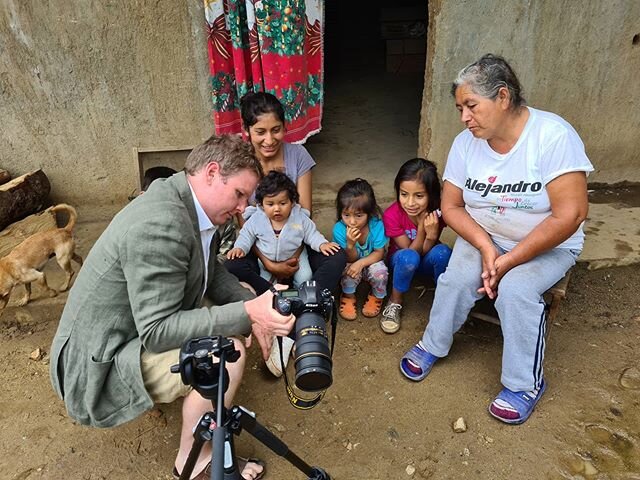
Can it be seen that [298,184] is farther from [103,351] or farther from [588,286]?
[588,286]

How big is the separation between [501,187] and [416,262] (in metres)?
0.66

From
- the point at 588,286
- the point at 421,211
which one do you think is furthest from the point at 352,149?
the point at 588,286

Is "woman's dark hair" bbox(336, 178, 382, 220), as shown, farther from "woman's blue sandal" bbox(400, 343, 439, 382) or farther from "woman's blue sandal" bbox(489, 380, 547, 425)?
"woman's blue sandal" bbox(489, 380, 547, 425)

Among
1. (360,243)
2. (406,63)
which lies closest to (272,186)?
(360,243)

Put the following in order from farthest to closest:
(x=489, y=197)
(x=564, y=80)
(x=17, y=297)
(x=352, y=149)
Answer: (x=352, y=149) < (x=564, y=80) < (x=17, y=297) < (x=489, y=197)

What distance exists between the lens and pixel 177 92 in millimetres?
3596

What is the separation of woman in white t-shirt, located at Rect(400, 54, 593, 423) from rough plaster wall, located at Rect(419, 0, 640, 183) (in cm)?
120

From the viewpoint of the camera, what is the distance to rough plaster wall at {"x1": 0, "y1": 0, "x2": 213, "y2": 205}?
3320 millimetres

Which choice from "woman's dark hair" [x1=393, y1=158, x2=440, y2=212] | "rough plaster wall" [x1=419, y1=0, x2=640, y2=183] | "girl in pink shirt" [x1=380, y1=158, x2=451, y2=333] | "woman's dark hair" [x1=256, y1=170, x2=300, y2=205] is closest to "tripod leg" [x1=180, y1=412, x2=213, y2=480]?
"woman's dark hair" [x1=256, y1=170, x2=300, y2=205]

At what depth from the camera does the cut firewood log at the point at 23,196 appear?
11.1ft

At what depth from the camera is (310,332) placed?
62.1 inches

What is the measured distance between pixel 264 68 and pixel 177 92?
0.73 m

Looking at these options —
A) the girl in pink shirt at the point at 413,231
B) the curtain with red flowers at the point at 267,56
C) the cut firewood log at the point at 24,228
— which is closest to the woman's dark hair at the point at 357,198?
the girl in pink shirt at the point at 413,231

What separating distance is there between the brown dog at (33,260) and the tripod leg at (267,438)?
1.93 m
